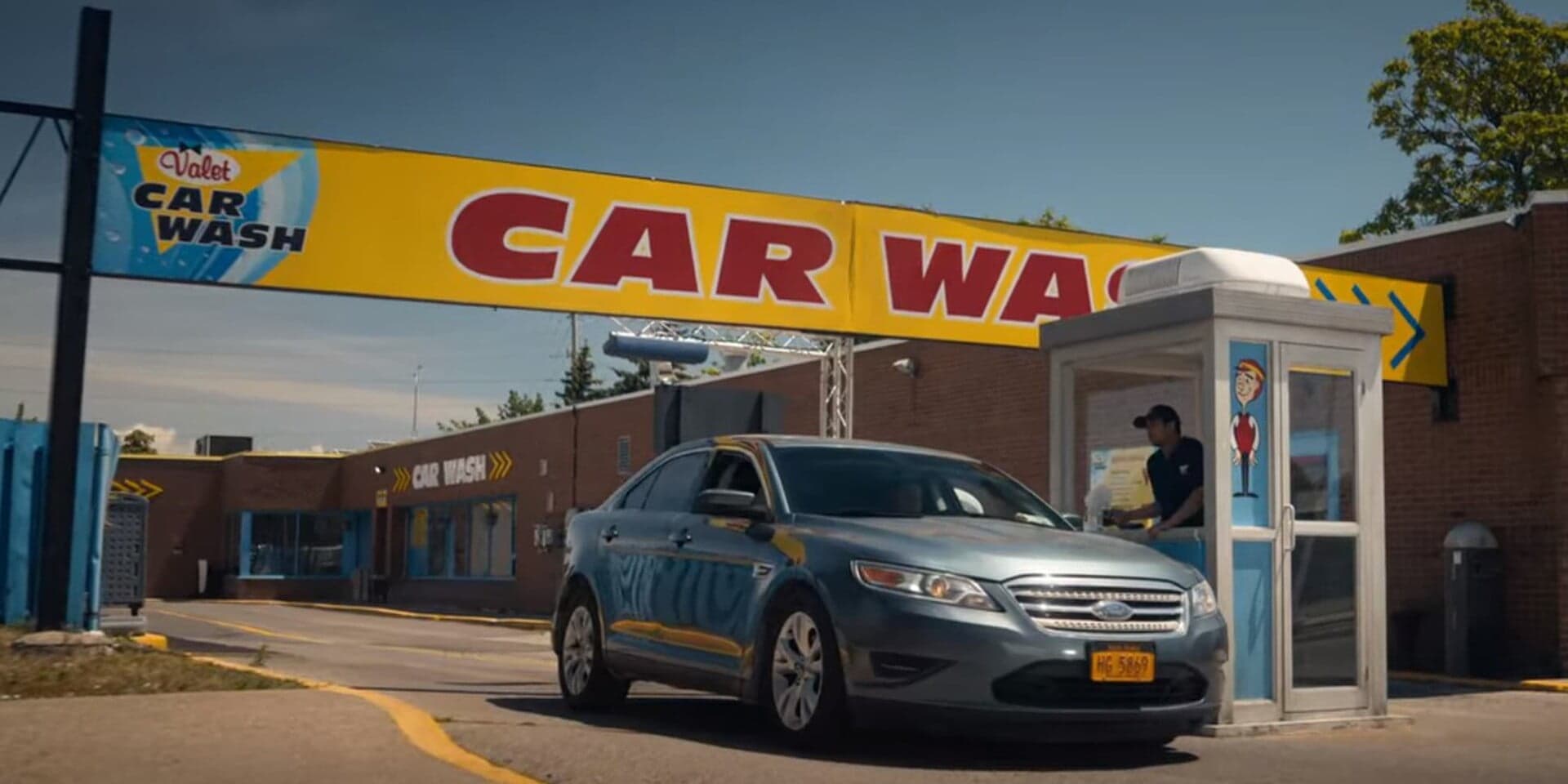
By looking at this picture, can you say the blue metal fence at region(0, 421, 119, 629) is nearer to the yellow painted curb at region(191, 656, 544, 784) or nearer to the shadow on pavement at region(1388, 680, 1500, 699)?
the yellow painted curb at region(191, 656, 544, 784)

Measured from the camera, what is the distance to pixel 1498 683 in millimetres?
15875

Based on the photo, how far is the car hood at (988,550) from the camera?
27.0 feet

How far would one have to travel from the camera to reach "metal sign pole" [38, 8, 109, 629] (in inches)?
512

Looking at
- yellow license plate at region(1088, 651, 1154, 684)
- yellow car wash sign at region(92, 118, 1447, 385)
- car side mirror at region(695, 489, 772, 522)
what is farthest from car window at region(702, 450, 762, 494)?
yellow car wash sign at region(92, 118, 1447, 385)

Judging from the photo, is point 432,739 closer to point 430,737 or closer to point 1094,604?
point 430,737

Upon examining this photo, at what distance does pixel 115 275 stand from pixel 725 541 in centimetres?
627

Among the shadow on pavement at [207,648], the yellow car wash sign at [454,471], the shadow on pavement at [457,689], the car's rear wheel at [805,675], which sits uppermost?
the yellow car wash sign at [454,471]

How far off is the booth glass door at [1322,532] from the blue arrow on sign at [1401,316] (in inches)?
259

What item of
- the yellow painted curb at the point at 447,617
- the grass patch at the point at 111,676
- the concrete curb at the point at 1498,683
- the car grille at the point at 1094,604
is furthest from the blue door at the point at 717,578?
the yellow painted curb at the point at 447,617

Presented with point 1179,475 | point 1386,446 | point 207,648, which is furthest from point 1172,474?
point 207,648

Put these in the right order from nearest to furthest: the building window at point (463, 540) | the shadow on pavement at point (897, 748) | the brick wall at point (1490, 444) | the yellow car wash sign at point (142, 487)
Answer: the shadow on pavement at point (897, 748) < the brick wall at point (1490, 444) < the building window at point (463, 540) < the yellow car wash sign at point (142, 487)

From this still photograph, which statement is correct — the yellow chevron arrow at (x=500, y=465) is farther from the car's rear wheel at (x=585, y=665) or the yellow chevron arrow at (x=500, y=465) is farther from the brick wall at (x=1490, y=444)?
the car's rear wheel at (x=585, y=665)

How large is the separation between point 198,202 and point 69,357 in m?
1.53

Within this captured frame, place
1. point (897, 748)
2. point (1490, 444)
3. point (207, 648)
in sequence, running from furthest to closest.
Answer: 1. point (207, 648)
2. point (1490, 444)
3. point (897, 748)
